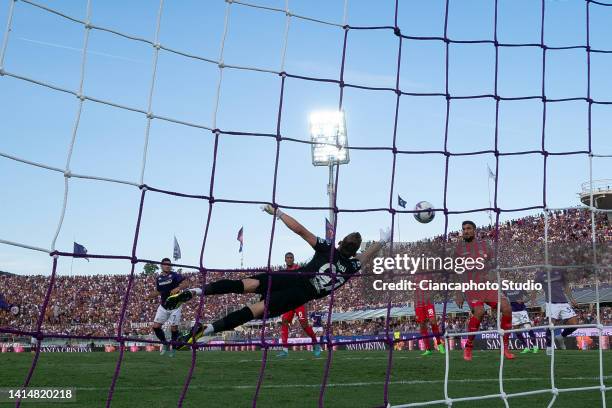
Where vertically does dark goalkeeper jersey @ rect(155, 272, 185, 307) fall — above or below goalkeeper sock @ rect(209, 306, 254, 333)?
above

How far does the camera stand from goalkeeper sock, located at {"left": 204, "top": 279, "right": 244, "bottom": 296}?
25.5 feet

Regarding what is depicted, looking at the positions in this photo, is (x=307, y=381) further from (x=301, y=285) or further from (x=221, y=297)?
(x=221, y=297)

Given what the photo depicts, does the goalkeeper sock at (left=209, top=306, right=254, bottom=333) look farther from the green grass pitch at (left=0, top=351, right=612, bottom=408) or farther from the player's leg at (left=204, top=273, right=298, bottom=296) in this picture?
the green grass pitch at (left=0, top=351, right=612, bottom=408)

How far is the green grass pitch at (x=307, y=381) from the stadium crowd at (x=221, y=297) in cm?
1929

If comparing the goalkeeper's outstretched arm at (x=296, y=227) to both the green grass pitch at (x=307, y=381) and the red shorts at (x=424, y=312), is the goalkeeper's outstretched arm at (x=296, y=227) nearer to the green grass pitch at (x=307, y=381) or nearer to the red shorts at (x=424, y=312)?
the green grass pitch at (x=307, y=381)

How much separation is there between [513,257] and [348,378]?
84.7 ft

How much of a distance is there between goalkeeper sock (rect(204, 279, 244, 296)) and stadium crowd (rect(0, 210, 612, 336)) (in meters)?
22.5

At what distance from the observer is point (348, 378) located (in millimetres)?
8883

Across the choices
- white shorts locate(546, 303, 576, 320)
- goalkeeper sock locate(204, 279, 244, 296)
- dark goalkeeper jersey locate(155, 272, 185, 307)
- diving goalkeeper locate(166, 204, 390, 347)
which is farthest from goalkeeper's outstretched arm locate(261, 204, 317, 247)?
white shorts locate(546, 303, 576, 320)

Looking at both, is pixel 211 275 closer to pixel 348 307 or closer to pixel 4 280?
pixel 348 307

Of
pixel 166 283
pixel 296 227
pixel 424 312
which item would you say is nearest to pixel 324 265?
pixel 296 227

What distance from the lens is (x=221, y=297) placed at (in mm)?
38812

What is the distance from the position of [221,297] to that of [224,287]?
31.4 m

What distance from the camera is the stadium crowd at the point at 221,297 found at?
31828 millimetres
